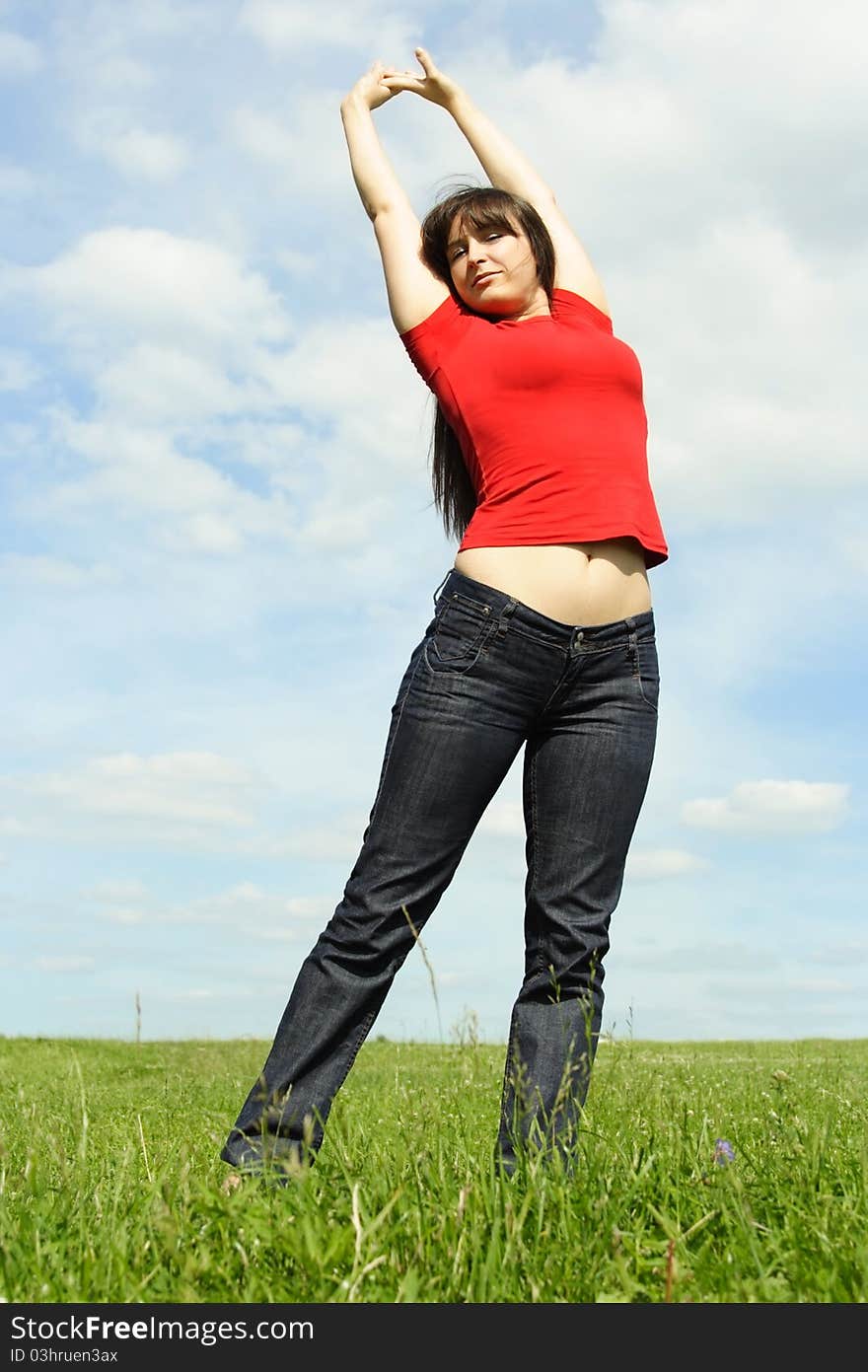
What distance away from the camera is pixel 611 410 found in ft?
14.3

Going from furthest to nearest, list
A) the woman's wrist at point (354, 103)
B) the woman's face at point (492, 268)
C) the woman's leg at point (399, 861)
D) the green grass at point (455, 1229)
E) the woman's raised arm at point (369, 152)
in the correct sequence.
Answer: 1. the woman's wrist at point (354, 103)
2. the woman's raised arm at point (369, 152)
3. the woman's face at point (492, 268)
4. the woman's leg at point (399, 861)
5. the green grass at point (455, 1229)

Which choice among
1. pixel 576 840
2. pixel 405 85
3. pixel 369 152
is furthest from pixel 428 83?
pixel 576 840

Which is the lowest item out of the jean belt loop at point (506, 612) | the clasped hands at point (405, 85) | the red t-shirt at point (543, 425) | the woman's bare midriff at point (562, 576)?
the jean belt loop at point (506, 612)

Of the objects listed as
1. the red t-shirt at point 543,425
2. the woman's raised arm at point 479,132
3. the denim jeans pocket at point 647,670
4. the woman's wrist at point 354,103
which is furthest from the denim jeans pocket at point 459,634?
the woman's wrist at point 354,103

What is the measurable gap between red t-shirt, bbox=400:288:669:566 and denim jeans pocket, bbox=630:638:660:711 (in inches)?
13.1

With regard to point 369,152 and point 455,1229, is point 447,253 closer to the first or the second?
point 369,152

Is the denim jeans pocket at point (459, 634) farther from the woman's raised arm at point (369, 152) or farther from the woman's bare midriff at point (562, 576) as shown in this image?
the woman's raised arm at point (369, 152)

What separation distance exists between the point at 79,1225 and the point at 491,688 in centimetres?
196

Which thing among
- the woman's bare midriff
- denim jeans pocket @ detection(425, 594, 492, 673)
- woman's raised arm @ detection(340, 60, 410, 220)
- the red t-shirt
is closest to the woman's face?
the red t-shirt

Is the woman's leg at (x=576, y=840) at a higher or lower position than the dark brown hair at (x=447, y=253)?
lower

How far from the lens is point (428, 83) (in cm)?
545

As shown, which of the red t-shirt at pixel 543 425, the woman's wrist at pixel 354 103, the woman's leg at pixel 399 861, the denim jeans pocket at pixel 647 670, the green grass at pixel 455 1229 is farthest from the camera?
the woman's wrist at pixel 354 103

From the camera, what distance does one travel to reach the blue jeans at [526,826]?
4008 mm
